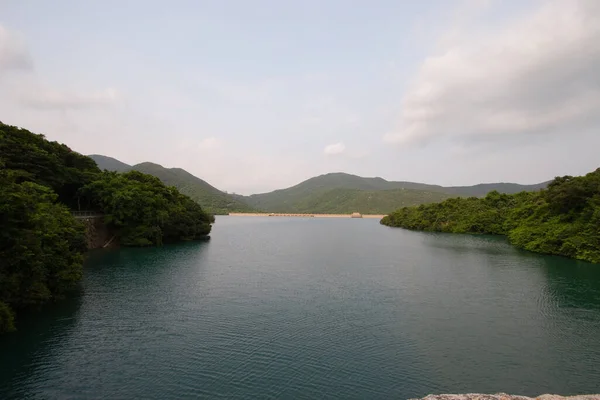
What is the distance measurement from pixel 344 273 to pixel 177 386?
25234 mm

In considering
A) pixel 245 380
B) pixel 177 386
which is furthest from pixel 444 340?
pixel 177 386

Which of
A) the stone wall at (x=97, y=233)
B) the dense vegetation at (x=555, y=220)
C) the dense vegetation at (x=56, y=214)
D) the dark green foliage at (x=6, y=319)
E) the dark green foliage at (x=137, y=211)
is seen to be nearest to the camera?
the dark green foliage at (x=6, y=319)

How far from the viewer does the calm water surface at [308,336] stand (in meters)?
14.9

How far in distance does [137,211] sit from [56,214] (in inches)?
1032

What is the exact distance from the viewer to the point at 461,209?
9569 cm

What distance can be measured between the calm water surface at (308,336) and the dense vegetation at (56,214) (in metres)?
2.20

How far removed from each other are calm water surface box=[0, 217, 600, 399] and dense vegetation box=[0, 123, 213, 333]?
86.6 inches

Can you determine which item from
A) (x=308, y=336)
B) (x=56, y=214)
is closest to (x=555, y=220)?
(x=308, y=336)

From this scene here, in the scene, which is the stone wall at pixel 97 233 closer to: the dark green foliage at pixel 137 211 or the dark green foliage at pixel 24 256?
the dark green foliage at pixel 137 211

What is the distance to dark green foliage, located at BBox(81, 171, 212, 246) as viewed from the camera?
182ft

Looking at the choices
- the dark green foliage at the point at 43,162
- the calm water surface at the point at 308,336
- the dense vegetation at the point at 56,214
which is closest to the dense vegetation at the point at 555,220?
the calm water surface at the point at 308,336

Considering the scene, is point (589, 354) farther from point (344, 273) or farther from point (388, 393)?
point (344, 273)

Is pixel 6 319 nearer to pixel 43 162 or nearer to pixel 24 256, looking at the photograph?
pixel 24 256

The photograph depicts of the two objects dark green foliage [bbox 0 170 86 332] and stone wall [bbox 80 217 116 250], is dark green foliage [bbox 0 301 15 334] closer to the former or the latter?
dark green foliage [bbox 0 170 86 332]
